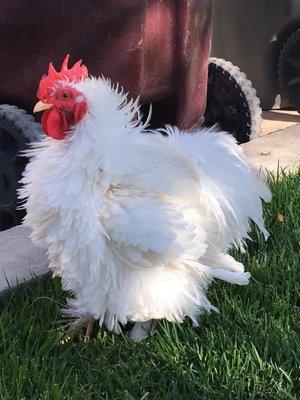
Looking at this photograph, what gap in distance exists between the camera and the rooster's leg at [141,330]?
2.17 m

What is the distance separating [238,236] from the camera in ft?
7.57

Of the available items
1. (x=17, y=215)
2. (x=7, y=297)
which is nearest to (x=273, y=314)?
(x=7, y=297)

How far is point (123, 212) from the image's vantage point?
1.93m

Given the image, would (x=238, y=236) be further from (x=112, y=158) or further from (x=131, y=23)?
(x=131, y=23)

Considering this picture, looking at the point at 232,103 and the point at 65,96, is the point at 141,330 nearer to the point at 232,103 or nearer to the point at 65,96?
the point at 65,96

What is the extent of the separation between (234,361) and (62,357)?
0.50 meters

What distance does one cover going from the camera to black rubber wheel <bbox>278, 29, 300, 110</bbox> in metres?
4.70

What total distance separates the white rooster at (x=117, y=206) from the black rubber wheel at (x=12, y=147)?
71cm

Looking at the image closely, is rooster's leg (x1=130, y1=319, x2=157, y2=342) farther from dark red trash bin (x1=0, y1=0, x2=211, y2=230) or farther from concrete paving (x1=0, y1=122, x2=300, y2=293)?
dark red trash bin (x1=0, y1=0, x2=211, y2=230)

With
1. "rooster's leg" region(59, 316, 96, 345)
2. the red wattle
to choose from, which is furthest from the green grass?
the red wattle

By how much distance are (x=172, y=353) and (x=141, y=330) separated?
0.20 meters

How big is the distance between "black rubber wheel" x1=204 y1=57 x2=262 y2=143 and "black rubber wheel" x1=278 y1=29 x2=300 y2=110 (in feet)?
2.70

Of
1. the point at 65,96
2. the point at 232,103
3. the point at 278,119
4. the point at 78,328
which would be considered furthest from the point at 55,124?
the point at 278,119

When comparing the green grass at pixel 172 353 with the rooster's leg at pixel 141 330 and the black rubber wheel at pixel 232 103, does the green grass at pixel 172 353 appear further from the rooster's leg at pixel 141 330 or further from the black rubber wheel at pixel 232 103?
the black rubber wheel at pixel 232 103
